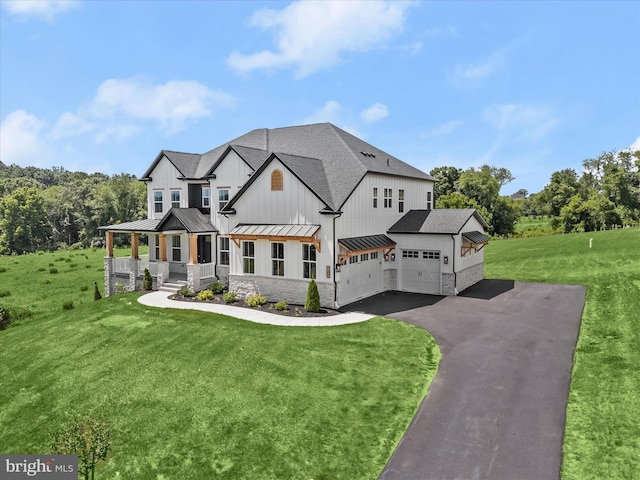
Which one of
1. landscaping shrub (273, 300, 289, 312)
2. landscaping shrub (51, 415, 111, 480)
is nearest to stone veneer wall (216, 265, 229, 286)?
landscaping shrub (273, 300, 289, 312)

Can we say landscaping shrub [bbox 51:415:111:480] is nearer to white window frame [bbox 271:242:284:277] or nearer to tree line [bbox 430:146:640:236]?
white window frame [bbox 271:242:284:277]

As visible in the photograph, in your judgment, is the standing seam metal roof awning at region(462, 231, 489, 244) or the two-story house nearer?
the two-story house

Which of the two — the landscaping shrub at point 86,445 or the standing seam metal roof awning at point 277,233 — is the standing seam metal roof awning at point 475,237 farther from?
the landscaping shrub at point 86,445

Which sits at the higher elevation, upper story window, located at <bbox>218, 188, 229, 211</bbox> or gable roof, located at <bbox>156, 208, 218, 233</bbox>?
upper story window, located at <bbox>218, 188, 229, 211</bbox>

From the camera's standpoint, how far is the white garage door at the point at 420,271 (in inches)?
1044

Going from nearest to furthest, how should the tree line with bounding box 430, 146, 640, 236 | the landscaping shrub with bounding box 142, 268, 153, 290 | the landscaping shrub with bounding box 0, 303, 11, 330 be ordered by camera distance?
the landscaping shrub with bounding box 0, 303, 11, 330
the landscaping shrub with bounding box 142, 268, 153, 290
the tree line with bounding box 430, 146, 640, 236

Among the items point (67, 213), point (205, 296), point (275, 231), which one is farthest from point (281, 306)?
point (67, 213)

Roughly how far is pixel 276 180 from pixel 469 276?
46.8 ft

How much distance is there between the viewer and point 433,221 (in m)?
27.4

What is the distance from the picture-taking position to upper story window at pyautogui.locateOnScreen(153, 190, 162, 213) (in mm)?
32688

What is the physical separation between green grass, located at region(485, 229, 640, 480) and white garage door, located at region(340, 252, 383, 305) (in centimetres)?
1099

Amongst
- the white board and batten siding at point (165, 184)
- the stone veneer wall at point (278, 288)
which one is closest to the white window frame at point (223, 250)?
the stone veneer wall at point (278, 288)

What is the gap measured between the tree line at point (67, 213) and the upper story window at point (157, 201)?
49807 millimetres

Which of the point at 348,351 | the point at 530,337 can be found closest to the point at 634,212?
the point at 530,337
